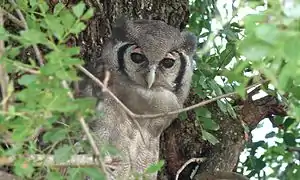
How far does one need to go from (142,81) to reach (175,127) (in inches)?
16.5

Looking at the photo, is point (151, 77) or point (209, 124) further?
point (209, 124)

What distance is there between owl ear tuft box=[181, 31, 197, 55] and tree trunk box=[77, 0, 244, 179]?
303 mm

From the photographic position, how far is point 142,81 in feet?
8.78

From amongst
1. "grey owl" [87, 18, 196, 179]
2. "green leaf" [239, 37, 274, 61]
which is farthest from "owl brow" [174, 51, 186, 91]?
"green leaf" [239, 37, 274, 61]

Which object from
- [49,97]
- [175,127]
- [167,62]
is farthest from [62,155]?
[175,127]

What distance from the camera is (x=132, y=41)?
2686 mm

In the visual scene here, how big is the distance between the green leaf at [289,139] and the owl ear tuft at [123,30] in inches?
38.2

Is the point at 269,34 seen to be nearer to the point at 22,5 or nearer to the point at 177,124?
the point at 22,5

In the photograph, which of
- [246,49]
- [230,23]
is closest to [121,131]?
[230,23]

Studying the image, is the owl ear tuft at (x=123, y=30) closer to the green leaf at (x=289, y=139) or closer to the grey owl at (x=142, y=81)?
the grey owl at (x=142, y=81)

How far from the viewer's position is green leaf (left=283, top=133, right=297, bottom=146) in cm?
327

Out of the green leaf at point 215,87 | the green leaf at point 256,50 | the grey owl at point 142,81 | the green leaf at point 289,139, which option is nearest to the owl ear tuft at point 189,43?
the grey owl at point 142,81

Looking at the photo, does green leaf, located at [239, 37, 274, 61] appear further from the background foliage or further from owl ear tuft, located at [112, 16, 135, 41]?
owl ear tuft, located at [112, 16, 135, 41]

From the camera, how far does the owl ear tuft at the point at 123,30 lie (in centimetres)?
269
